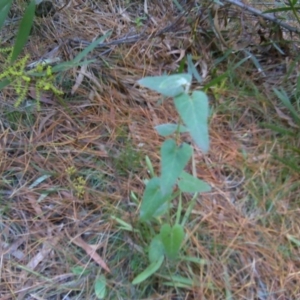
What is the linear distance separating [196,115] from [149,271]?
348 mm

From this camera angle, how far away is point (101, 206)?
1109 mm

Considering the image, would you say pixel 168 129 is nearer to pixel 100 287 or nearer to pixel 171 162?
pixel 171 162

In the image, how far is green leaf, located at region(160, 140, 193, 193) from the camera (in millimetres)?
811

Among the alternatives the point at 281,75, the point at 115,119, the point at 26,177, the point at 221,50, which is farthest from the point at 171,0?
the point at 26,177

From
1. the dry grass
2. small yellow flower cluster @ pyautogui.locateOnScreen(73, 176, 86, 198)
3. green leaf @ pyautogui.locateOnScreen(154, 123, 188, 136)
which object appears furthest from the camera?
small yellow flower cluster @ pyautogui.locateOnScreen(73, 176, 86, 198)

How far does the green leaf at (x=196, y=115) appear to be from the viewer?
2.55 ft

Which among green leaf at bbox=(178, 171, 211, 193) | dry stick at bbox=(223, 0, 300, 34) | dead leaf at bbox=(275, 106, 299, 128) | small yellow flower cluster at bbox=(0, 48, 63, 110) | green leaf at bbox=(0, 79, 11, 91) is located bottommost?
dead leaf at bbox=(275, 106, 299, 128)

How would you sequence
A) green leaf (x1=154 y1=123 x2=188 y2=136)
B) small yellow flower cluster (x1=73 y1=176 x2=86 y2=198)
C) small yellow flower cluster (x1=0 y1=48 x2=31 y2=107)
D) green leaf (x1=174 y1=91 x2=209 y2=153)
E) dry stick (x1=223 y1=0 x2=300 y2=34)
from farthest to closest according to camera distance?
dry stick (x1=223 y1=0 x2=300 y2=34), small yellow flower cluster (x1=0 y1=48 x2=31 y2=107), small yellow flower cluster (x1=73 y1=176 x2=86 y2=198), green leaf (x1=154 y1=123 x2=188 y2=136), green leaf (x1=174 y1=91 x2=209 y2=153)

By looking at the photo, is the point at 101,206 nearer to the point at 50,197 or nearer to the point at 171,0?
the point at 50,197

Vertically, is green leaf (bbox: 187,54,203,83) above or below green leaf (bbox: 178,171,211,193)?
below

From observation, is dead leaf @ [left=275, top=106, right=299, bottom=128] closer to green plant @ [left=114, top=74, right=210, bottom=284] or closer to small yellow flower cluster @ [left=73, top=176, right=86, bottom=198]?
green plant @ [left=114, top=74, right=210, bottom=284]

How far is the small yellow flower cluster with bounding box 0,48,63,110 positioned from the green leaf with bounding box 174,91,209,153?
0.55 m

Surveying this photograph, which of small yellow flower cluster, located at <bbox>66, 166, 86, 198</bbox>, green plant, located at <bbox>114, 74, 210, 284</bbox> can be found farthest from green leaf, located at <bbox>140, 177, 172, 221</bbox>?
small yellow flower cluster, located at <bbox>66, 166, 86, 198</bbox>

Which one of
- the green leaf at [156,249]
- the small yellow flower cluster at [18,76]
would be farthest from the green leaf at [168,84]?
the small yellow flower cluster at [18,76]
